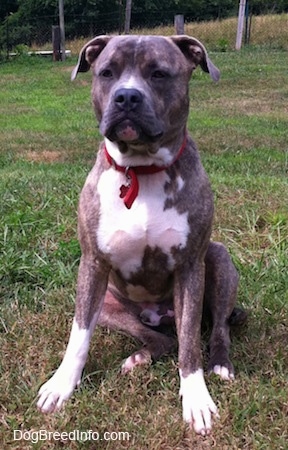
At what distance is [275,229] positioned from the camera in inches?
157

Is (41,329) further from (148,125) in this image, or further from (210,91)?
(210,91)

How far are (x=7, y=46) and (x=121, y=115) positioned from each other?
52.4 feet

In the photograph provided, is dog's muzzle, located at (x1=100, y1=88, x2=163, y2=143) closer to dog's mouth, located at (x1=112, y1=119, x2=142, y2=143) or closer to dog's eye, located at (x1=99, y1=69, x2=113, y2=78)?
dog's mouth, located at (x1=112, y1=119, x2=142, y2=143)

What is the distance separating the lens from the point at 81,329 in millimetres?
2648

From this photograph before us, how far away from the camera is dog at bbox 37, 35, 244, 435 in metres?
2.43

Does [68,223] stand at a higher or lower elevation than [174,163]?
lower

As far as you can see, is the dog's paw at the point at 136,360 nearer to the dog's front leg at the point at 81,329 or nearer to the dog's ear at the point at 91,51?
the dog's front leg at the point at 81,329

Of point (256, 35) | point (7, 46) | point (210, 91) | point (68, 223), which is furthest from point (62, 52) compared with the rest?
point (68, 223)

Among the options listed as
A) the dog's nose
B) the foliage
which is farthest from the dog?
the foliage

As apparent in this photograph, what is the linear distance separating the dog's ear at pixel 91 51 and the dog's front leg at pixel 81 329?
2.57ft

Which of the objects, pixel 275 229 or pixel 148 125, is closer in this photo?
pixel 148 125

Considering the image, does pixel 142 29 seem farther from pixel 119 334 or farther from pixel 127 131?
pixel 127 131

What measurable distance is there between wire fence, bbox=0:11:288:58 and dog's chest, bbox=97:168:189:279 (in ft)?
47.7

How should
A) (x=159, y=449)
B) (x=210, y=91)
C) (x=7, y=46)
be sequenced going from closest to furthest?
(x=159, y=449) → (x=210, y=91) → (x=7, y=46)
